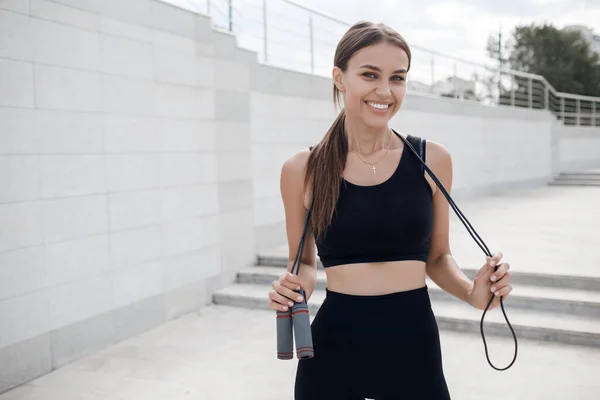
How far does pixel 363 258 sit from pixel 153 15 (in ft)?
14.1

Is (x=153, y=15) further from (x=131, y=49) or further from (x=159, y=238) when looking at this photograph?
(x=159, y=238)

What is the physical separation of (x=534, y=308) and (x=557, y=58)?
102ft

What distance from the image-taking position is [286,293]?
1.51 m

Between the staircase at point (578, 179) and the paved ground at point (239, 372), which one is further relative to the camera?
the staircase at point (578, 179)

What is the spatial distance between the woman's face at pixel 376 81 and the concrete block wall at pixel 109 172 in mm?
2980

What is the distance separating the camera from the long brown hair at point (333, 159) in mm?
1596

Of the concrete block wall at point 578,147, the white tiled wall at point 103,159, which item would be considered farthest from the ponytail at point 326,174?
the concrete block wall at point 578,147

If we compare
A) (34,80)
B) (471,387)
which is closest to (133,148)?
(34,80)

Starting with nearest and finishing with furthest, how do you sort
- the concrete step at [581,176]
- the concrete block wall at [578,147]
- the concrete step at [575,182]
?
the concrete step at [575,182] < the concrete step at [581,176] < the concrete block wall at [578,147]

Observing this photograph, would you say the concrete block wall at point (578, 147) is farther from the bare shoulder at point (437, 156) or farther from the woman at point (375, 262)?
the woman at point (375, 262)

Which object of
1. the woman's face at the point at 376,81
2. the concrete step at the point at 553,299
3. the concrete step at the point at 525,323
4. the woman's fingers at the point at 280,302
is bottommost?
the concrete step at the point at 525,323

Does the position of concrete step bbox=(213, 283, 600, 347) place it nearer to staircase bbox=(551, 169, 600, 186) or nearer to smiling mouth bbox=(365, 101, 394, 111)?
smiling mouth bbox=(365, 101, 394, 111)

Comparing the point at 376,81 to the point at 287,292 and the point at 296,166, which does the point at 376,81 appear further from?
the point at 287,292

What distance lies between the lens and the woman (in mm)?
1572
